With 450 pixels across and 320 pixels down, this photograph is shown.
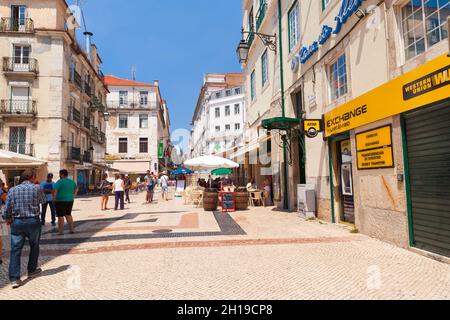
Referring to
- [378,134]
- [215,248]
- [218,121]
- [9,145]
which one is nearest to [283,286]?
[215,248]

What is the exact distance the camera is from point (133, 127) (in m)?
45.8

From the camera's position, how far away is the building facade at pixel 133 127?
44.6 meters

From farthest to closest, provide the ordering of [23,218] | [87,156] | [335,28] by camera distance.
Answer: [87,156] → [335,28] → [23,218]

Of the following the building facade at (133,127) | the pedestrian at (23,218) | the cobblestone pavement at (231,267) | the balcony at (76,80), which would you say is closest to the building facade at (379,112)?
the cobblestone pavement at (231,267)

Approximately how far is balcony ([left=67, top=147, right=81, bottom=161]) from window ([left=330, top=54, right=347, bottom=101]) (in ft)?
75.0

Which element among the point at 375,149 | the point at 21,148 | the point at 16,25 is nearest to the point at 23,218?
the point at 375,149

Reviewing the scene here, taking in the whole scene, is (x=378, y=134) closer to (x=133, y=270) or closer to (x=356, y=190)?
(x=356, y=190)

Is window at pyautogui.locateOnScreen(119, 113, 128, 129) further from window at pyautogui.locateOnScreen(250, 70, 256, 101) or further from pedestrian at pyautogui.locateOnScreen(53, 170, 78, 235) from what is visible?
pedestrian at pyautogui.locateOnScreen(53, 170, 78, 235)

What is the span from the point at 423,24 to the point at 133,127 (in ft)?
145

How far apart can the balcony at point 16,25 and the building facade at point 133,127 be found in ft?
71.9

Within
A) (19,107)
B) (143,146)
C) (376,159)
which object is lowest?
(376,159)

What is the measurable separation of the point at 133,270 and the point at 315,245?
11.6ft

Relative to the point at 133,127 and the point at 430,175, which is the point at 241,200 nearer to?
the point at 430,175

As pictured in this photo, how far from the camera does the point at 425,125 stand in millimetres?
5109
